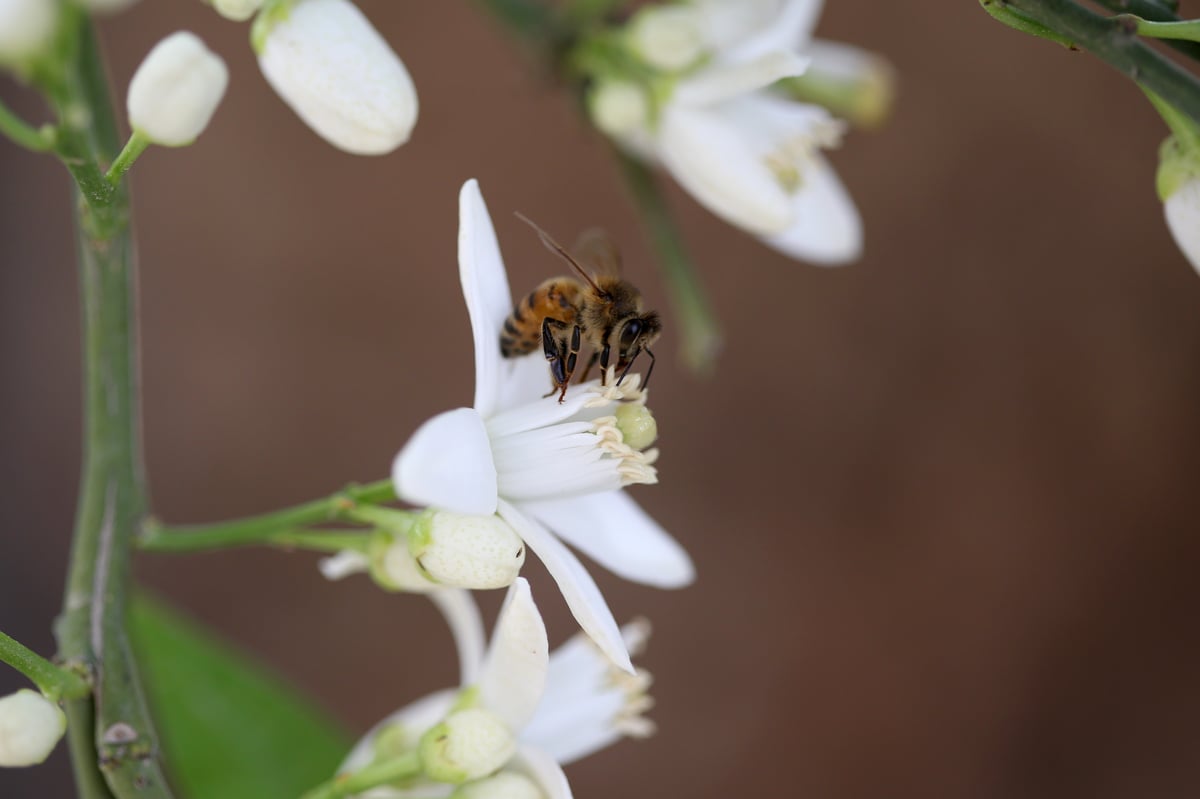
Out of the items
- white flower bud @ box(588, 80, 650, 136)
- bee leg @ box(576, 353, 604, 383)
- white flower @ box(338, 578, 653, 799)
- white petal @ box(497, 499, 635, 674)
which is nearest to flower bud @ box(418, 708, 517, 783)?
white flower @ box(338, 578, 653, 799)

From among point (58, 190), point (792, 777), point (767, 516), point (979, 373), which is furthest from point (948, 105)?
point (58, 190)

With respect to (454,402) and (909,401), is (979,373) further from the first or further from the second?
(454,402)

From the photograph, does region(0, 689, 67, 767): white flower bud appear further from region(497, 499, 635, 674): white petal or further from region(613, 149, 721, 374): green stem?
region(613, 149, 721, 374): green stem

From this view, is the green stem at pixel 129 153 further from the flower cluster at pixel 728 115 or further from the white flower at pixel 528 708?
the flower cluster at pixel 728 115

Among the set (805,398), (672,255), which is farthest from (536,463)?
(805,398)

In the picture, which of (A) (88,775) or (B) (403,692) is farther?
(B) (403,692)

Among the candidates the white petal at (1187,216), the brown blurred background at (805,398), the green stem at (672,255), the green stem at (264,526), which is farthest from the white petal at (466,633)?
the brown blurred background at (805,398)
